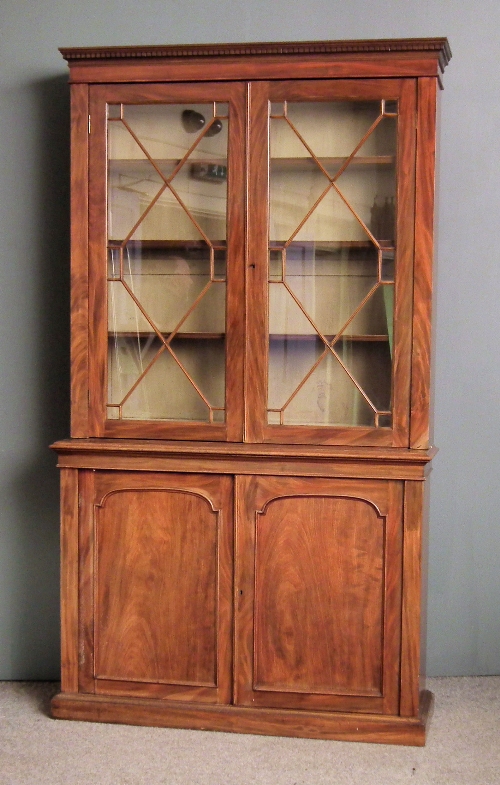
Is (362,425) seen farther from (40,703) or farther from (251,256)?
(40,703)

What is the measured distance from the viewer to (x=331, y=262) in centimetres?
253

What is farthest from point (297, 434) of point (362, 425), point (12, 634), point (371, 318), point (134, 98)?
point (12, 634)

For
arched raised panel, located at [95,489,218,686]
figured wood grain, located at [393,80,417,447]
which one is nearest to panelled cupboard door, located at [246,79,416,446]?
figured wood grain, located at [393,80,417,447]

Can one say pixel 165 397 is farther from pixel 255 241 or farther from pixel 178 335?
pixel 255 241

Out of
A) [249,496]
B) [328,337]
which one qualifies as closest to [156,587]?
[249,496]

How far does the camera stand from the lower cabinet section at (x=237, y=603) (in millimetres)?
2486

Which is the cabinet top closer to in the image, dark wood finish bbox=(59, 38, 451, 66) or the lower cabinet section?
dark wood finish bbox=(59, 38, 451, 66)

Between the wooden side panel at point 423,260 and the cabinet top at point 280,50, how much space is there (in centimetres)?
10

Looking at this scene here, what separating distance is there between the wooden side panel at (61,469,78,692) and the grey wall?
38cm

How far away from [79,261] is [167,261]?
260 mm

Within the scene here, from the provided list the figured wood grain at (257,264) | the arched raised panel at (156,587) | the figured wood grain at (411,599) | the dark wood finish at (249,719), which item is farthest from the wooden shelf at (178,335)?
the dark wood finish at (249,719)

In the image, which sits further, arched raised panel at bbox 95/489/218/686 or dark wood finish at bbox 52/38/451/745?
arched raised panel at bbox 95/489/218/686

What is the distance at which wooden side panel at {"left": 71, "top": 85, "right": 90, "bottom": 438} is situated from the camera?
2564mm

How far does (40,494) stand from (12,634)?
0.50m
